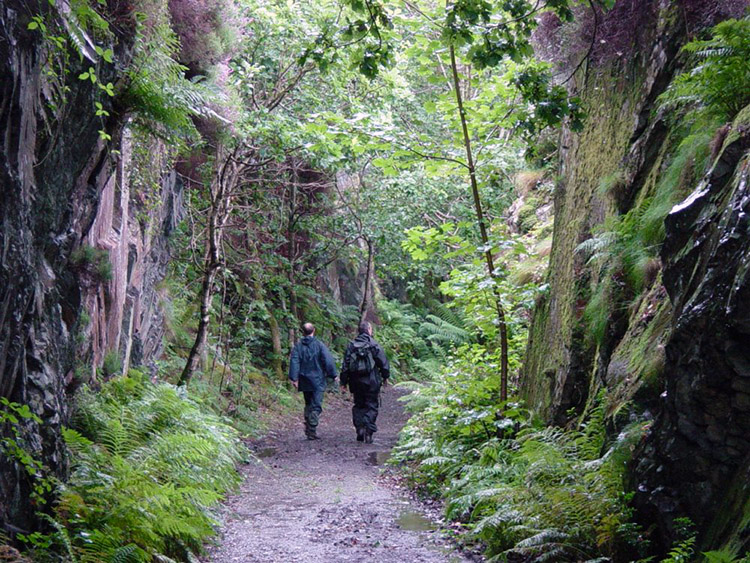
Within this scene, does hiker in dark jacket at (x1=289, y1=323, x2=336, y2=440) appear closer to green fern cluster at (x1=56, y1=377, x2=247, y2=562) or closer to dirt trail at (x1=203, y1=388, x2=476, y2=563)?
dirt trail at (x1=203, y1=388, x2=476, y2=563)

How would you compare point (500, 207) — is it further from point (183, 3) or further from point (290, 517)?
point (290, 517)

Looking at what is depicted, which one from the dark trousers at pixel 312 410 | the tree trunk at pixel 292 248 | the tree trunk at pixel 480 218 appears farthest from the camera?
the tree trunk at pixel 292 248

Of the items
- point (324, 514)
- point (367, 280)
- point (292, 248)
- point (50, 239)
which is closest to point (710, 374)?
point (324, 514)

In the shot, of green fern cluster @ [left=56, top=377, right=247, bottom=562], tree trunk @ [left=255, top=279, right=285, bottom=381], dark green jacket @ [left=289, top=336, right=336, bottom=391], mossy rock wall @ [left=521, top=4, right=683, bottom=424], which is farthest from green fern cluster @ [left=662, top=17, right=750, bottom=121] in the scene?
tree trunk @ [left=255, top=279, right=285, bottom=381]

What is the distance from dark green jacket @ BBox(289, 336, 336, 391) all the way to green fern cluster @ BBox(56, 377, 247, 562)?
12.8 feet

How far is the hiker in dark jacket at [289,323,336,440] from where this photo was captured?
12.0 m

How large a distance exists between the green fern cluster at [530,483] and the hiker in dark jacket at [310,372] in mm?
3577

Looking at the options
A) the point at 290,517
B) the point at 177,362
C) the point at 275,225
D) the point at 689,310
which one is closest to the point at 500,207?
the point at 275,225

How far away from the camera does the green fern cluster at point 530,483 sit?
15.4 feet

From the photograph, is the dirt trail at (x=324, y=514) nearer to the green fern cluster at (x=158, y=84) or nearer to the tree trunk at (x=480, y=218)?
the tree trunk at (x=480, y=218)

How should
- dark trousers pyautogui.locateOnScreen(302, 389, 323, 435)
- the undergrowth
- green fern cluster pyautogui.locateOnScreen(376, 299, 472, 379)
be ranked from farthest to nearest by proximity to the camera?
1. green fern cluster pyautogui.locateOnScreen(376, 299, 472, 379)
2. dark trousers pyautogui.locateOnScreen(302, 389, 323, 435)
3. the undergrowth

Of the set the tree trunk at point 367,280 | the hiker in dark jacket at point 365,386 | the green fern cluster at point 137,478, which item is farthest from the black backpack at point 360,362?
the tree trunk at point 367,280

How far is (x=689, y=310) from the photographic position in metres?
4.09

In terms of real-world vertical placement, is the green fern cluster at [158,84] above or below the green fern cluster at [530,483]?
above
